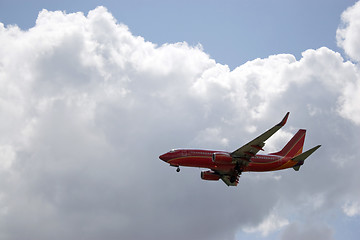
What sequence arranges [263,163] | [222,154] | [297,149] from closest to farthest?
1. [222,154]
2. [263,163]
3. [297,149]

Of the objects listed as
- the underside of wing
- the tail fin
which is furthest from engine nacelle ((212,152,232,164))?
the tail fin

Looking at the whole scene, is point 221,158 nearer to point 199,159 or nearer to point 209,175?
point 199,159

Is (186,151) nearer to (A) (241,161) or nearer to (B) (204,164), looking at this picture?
(B) (204,164)

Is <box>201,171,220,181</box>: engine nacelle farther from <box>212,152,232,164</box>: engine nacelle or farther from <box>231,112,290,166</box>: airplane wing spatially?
<box>212,152,232,164</box>: engine nacelle

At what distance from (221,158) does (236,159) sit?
10.1ft

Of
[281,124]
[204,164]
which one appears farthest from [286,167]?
[281,124]

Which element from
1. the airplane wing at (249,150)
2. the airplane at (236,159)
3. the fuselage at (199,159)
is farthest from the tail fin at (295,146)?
the airplane wing at (249,150)

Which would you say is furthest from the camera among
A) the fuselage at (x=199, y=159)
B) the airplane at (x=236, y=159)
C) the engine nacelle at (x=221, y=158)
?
the fuselage at (x=199, y=159)

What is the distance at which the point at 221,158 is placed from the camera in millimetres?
87438

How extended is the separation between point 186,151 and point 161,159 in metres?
4.98

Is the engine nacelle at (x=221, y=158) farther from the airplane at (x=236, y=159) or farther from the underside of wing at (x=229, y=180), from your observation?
the underside of wing at (x=229, y=180)

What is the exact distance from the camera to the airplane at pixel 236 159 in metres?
86.6

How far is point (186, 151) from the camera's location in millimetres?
87688

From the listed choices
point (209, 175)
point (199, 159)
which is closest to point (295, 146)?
point (209, 175)
